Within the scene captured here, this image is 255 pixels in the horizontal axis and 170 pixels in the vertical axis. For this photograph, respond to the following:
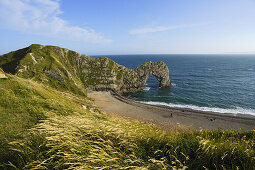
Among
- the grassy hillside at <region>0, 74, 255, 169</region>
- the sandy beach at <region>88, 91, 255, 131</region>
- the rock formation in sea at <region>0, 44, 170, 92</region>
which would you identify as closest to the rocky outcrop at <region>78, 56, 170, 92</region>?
the rock formation in sea at <region>0, 44, 170, 92</region>

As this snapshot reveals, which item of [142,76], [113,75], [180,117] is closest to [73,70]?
[113,75]

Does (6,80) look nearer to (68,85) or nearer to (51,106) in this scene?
(51,106)

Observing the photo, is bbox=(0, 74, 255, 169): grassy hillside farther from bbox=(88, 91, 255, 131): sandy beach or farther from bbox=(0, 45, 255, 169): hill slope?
bbox=(88, 91, 255, 131): sandy beach

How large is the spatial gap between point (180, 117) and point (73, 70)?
162ft

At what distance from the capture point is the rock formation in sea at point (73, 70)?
→ 41.0 metres

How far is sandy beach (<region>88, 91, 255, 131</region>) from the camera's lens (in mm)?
29953

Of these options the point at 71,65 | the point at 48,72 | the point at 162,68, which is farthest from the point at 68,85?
the point at 162,68

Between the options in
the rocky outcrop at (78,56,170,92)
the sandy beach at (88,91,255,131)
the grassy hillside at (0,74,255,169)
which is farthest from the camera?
the rocky outcrop at (78,56,170,92)

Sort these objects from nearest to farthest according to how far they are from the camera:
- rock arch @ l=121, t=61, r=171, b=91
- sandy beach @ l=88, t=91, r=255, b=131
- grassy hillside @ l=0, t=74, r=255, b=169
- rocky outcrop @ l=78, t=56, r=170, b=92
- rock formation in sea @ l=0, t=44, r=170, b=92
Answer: grassy hillside @ l=0, t=74, r=255, b=169 → sandy beach @ l=88, t=91, r=255, b=131 → rock formation in sea @ l=0, t=44, r=170, b=92 → rocky outcrop @ l=78, t=56, r=170, b=92 → rock arch @ l=121, t=61, r=171, b=91

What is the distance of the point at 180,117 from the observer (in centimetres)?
3412

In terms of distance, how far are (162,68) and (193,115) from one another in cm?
3924

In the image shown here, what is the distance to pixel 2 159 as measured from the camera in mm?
3625

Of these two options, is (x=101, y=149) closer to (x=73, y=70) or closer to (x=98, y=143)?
(x=98, y=143)

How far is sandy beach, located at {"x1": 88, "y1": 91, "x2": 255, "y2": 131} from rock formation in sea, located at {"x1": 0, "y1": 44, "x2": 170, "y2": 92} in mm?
16117
